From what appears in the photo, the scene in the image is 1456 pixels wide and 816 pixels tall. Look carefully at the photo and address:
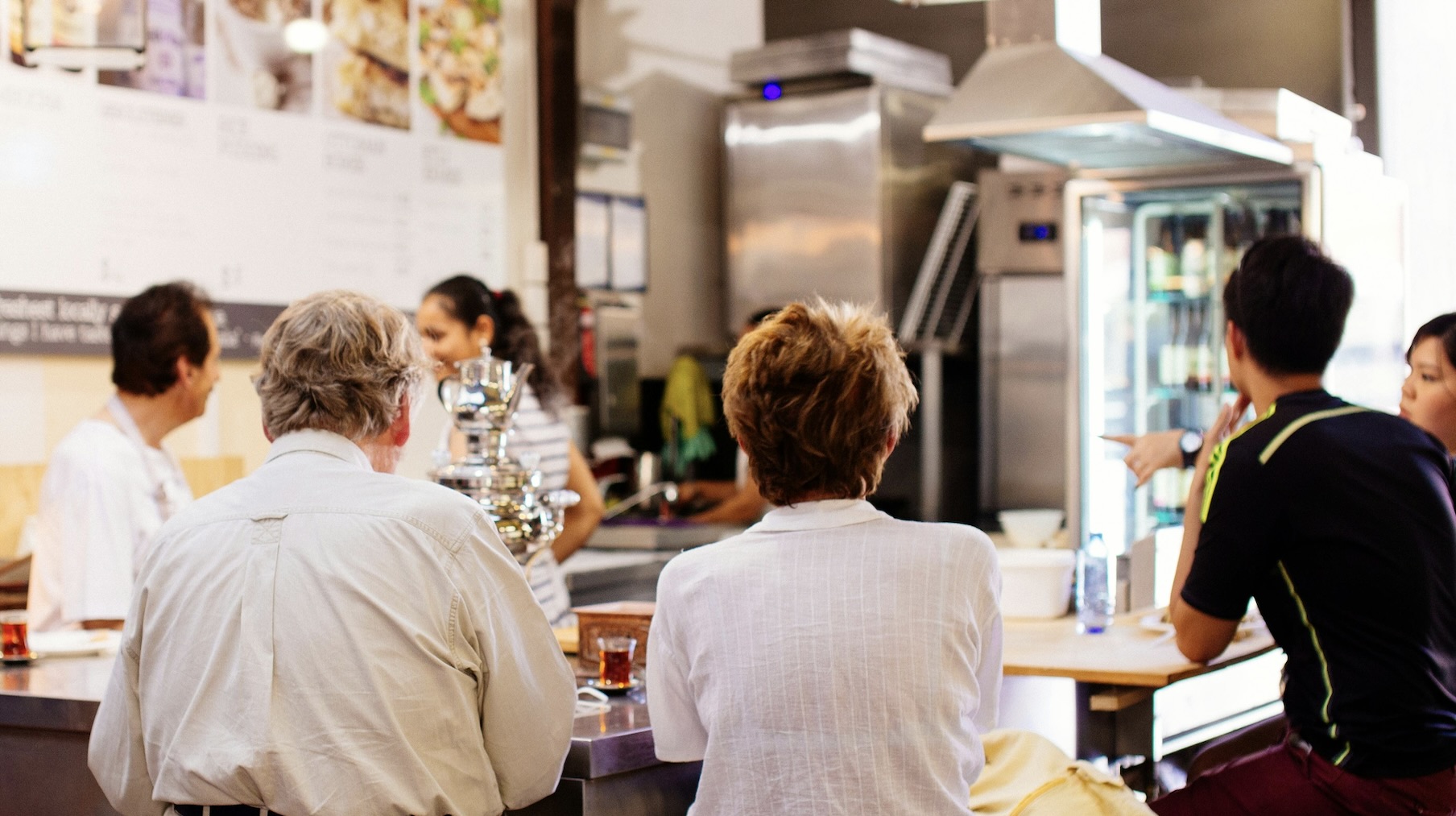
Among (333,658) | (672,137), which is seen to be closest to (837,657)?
(333,658)

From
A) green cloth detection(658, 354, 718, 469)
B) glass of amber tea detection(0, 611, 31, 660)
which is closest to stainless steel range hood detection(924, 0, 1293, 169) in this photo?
glass of amber tea detection(0, 611, 31, 660)

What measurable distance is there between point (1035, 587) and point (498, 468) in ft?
3.98

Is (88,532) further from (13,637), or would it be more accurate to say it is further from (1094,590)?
(1094,590)

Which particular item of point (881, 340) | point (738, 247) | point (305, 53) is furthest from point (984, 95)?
point (738, 247)

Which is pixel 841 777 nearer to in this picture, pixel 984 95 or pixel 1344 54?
pixel 984 95

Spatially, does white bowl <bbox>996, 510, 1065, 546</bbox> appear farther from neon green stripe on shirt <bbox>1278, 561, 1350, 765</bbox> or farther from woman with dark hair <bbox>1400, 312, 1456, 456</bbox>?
neon green stripe on shirt <bbox>1278, 561, 1350, 765</bbox>

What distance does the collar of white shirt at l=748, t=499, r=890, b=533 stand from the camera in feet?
6.18

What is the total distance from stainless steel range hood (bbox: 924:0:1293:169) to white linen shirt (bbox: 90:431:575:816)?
197cm

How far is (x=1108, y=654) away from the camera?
286 cm

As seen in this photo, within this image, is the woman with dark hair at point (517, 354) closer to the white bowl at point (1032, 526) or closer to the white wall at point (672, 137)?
the white bowl at point (1032, 526)

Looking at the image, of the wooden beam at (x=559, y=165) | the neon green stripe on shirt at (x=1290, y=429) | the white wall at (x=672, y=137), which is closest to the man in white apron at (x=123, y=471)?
the neon green stripe on shirt at (x=1290, y=429)

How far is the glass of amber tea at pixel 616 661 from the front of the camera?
2.53 metres

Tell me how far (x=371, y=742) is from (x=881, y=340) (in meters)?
0.79

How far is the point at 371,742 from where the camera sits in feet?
6.13
